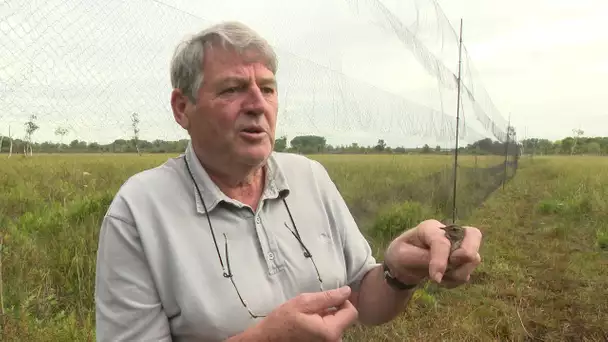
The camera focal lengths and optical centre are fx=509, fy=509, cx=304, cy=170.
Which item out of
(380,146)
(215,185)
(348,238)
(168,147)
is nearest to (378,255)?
(380,146)

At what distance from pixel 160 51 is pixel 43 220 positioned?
2.31 m

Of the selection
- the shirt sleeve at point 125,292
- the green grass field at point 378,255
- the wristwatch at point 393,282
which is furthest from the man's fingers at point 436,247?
the green grass field at point 378,255

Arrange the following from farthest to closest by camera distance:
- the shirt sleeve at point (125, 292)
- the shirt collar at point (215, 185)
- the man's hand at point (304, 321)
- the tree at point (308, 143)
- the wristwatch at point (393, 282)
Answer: the tree at point (308, 143) < the wristwatch at point (393, 282) < the shirt collar at point (215, 185) < the shirt sleeve at point (125, 292) < the man's hand at point (304, 321)

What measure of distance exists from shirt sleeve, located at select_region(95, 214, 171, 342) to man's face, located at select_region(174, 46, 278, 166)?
310mm

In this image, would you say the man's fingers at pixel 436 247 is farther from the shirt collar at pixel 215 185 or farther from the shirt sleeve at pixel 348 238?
the shirt collar at pixel 215 185

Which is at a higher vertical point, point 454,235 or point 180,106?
point 180,106

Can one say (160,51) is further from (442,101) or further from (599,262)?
(599,262)

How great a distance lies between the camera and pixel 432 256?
1.26 metres

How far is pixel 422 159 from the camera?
17.1 ft

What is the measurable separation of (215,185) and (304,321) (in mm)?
458

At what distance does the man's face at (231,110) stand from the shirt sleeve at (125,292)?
1.02 feet

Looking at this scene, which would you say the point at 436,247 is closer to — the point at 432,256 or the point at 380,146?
the point at 432,256

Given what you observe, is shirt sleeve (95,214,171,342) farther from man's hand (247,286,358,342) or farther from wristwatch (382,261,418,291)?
wristwatch (382,261,418,291)

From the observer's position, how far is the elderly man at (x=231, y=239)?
1218mm
